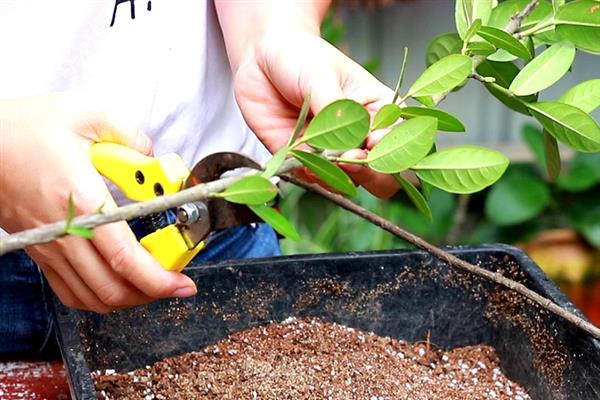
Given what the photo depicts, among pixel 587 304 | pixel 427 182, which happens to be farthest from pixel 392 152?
pixel 587 304

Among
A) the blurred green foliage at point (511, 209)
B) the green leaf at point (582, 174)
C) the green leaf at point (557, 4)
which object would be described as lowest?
the blurred green foliage at point (511, 209)

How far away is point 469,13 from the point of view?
2.97 feet

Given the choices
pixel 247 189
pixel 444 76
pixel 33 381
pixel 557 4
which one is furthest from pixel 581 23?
pixel 33 381

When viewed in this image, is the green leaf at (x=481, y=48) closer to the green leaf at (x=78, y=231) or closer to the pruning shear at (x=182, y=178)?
A: the pruning shear at (x=182, y=178)

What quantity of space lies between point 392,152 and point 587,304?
2.24m

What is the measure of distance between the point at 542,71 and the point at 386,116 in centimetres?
17

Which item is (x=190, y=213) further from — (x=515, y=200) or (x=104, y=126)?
(x=515, y=200)

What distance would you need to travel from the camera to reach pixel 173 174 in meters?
0.76

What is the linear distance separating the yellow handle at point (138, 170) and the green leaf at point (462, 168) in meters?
0.19

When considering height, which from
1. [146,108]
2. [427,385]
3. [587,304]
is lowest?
[587,304]

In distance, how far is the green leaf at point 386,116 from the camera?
2.56ft

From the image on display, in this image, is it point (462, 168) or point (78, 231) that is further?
point (462, 168)

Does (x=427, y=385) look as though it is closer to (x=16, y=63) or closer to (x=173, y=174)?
(x=173, y=174)

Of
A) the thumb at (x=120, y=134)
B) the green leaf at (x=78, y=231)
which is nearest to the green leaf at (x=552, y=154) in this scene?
the thumb at (x=120, y=134)
